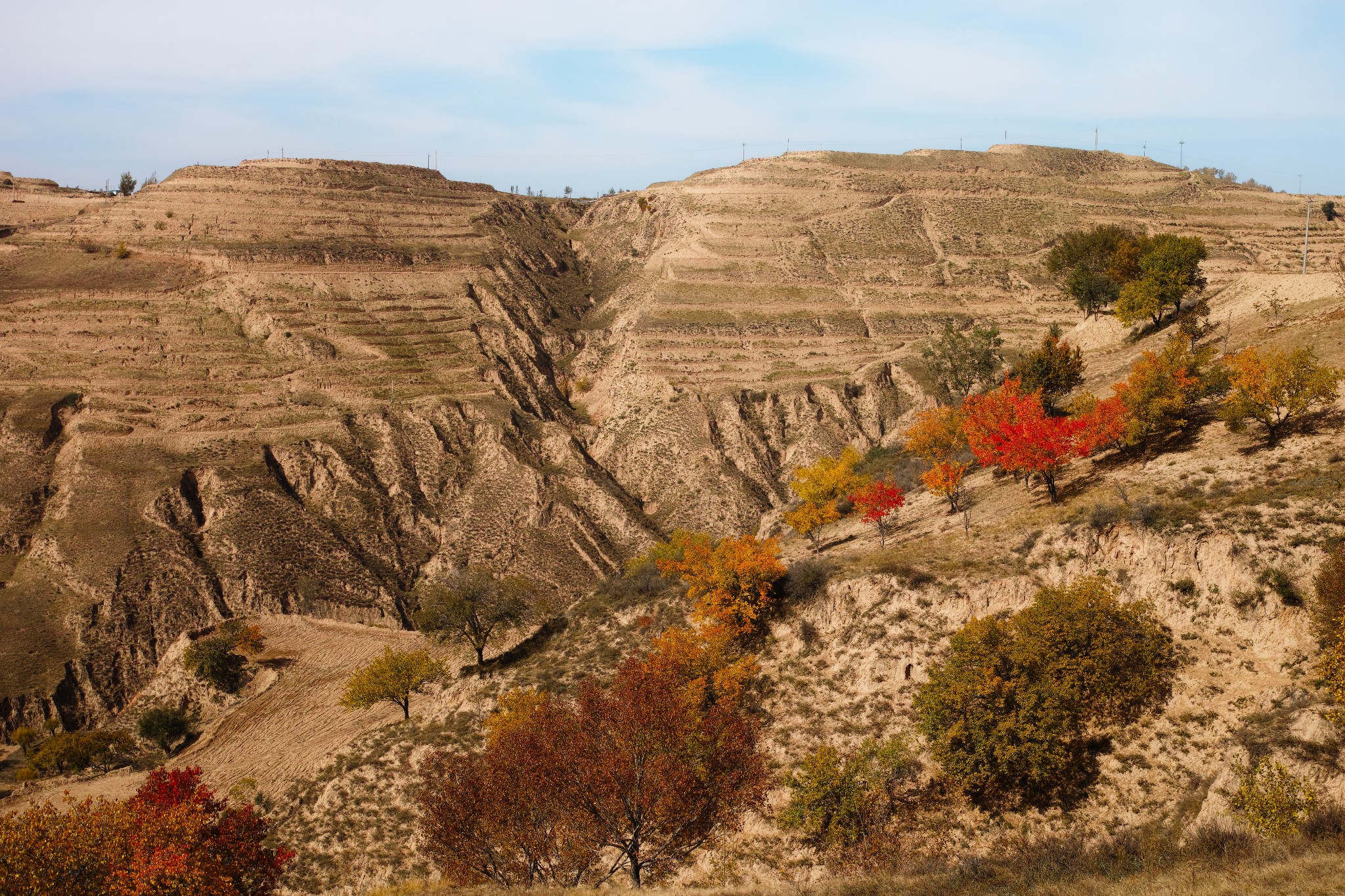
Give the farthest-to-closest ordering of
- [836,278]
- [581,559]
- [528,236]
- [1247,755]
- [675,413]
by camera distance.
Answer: [528,236] < [836,278] < [675,413] < [581,559] < [1247,755]

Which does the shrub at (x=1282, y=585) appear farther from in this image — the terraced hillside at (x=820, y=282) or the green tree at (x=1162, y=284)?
the terraced hillside at (x=820, y=282)

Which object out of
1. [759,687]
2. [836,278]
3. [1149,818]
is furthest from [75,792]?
Answer: [836,278]

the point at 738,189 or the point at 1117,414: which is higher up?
the point at 738,189

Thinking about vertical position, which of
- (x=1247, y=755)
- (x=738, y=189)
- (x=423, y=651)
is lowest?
(x=423, y=651)

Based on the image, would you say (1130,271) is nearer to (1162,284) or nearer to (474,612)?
(1162,284)

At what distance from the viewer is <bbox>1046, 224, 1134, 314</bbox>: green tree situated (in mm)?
69000

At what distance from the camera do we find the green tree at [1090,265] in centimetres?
6900

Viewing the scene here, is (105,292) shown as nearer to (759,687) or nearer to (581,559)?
(581,559)

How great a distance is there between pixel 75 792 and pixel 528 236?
298 feet

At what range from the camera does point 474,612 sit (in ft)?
170

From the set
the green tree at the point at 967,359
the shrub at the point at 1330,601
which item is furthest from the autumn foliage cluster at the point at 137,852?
the green tree at the point at 967,359

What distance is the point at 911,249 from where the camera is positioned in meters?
108

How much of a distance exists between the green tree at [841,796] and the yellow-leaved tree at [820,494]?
712 inches

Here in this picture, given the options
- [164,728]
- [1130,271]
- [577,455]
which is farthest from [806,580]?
[577,455]
